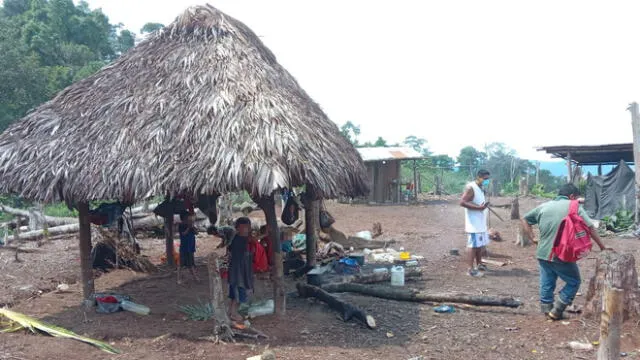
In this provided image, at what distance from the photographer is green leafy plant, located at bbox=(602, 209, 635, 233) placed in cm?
1445

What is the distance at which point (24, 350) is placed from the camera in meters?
5.49

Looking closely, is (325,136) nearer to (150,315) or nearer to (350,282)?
(350,282)

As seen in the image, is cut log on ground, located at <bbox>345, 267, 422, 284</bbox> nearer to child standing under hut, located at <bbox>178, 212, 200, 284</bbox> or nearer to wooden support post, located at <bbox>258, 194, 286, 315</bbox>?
wooden support post, located at <bbox>258, 194, 286, 315</bbox>

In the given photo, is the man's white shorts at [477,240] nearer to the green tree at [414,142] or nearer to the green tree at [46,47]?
the green tree at [46,47]

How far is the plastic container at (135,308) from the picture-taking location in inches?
282

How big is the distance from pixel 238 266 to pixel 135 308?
1.83 m

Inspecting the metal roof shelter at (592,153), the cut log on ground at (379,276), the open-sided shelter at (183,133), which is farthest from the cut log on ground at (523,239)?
the open-sided shelter at (183,133)

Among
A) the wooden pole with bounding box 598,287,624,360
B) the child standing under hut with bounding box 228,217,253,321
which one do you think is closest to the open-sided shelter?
the child standing under hut with bounding box 228,217,253,321

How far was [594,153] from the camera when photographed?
17.3m

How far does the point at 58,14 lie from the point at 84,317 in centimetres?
3380

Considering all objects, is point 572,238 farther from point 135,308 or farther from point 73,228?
point 73,228

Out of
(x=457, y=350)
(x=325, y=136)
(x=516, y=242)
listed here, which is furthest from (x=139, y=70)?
(x=516, y=242)

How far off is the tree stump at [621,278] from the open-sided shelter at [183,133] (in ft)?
10.5

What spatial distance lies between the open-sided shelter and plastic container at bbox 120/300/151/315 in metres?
0.60
